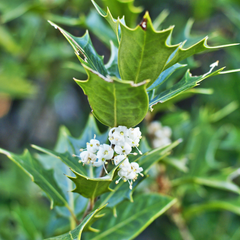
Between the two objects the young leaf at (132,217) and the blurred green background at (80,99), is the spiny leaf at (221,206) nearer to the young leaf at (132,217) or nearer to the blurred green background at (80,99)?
the blurred green background at (80,99)

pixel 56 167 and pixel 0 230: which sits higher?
pixel 56 167

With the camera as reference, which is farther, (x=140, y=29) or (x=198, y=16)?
(x=198, y=16)

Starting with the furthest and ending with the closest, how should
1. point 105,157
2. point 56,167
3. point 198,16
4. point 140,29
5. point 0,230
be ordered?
1. point 198,16
2. point 0,230
3. point 56,167
4. point 105,157
5. point 140,29

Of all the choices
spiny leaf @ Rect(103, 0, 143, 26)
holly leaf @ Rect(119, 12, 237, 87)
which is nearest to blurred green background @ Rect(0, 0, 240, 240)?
spiny leaf @ Rect(103, 0, 143, 26)

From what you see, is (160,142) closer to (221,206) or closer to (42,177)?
(221,206)

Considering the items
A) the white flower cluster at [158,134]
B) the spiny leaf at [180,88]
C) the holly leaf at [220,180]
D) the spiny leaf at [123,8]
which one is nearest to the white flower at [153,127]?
the white flower cluster at [158,134]

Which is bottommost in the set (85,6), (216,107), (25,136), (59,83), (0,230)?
(0,230)

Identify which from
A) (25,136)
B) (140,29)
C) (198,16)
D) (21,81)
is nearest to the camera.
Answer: (140,29)

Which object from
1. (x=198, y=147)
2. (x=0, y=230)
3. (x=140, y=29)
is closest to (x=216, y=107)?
(x=198, y=147)

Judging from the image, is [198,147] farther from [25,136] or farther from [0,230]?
[25,136]
